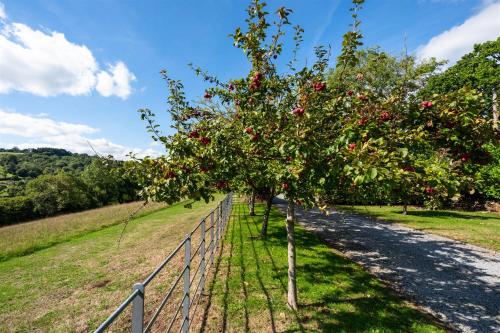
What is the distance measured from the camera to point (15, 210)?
3897 cm

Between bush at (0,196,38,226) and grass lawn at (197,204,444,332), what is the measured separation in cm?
4120

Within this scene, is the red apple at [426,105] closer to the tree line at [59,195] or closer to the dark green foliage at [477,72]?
the dark green foliage at [477,72]

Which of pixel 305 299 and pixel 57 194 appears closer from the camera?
pixel 305 299

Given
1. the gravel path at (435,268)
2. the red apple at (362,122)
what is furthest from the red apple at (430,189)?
the gravel path at (435,268)

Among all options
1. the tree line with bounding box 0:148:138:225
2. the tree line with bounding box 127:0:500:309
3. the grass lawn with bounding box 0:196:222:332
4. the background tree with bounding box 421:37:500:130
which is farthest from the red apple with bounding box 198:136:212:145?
the tree line with bounding box 0:148:138:225

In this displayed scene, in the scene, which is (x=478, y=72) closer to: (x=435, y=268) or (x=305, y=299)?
(x=435, y=268)

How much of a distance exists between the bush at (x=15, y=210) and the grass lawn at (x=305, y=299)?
135 feet

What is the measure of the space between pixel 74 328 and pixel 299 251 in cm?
768

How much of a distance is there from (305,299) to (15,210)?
4660 centimetres

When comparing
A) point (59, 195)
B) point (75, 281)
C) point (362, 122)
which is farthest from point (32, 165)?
point (362, 122)

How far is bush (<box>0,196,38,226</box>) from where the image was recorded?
122ft

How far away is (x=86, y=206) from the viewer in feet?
177

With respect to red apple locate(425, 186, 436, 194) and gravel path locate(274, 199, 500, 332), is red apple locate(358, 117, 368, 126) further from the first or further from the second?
gravel path locate(274, 199, 500, 332)

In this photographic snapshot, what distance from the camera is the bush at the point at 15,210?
37216 millimetres
